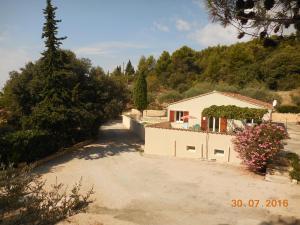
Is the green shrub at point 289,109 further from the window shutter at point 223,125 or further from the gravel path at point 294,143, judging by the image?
the window shutter at point 223,125

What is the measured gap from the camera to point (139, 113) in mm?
51906

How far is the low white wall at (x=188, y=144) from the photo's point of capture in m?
21.2

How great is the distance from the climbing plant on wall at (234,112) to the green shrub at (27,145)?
13588 millimetres

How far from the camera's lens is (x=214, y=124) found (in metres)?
25.4

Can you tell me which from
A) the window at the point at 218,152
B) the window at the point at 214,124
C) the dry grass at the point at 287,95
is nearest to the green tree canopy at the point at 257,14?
the window at the point at 218,152

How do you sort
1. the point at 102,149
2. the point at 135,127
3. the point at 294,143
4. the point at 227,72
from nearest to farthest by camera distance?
the point at 102,149, the point at 294,143, the point at 135,127, the point at 227,72

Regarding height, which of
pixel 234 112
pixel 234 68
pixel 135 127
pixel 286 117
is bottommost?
pixel 135 127

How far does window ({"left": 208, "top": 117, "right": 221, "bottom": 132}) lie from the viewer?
25.4 m

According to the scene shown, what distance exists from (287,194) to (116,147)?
53.7 feet

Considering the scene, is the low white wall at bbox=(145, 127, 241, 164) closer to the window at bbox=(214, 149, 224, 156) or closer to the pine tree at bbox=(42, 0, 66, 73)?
the window at bbox=(214, 149, 224, 156)

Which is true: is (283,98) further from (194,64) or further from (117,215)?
(117,215)

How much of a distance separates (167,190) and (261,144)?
706 cm
